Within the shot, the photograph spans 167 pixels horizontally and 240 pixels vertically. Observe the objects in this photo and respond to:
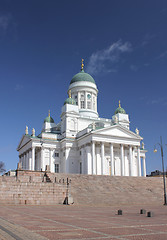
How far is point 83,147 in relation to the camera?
59094 millimetres

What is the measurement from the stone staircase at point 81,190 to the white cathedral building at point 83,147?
13.4 meters

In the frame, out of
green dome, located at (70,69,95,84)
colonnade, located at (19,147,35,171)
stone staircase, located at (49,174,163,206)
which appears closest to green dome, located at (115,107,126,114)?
green dome, located at (70,69,95,84)

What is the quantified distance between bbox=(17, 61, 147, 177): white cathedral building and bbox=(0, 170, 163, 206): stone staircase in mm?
13388

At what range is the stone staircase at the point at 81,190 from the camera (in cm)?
2814

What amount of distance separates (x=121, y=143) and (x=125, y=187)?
2030 cm

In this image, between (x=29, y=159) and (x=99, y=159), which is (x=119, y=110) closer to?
(x=99, y=159)

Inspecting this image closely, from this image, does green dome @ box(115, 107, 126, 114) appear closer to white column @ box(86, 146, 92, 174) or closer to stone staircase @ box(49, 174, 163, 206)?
white column @ box(86, 146, 92, 174)

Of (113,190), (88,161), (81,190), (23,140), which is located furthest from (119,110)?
(81,190)

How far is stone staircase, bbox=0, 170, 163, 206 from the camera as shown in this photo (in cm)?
2814

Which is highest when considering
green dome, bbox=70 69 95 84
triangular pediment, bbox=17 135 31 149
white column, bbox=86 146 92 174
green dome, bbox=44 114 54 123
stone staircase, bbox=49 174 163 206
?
green dome, bbox=70 69 95 84

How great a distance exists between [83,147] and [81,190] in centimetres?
2544

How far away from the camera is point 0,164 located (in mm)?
91875

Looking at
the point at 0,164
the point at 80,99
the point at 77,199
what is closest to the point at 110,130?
the point at 80,99

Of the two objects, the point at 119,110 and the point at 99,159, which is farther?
the point at 119,110
